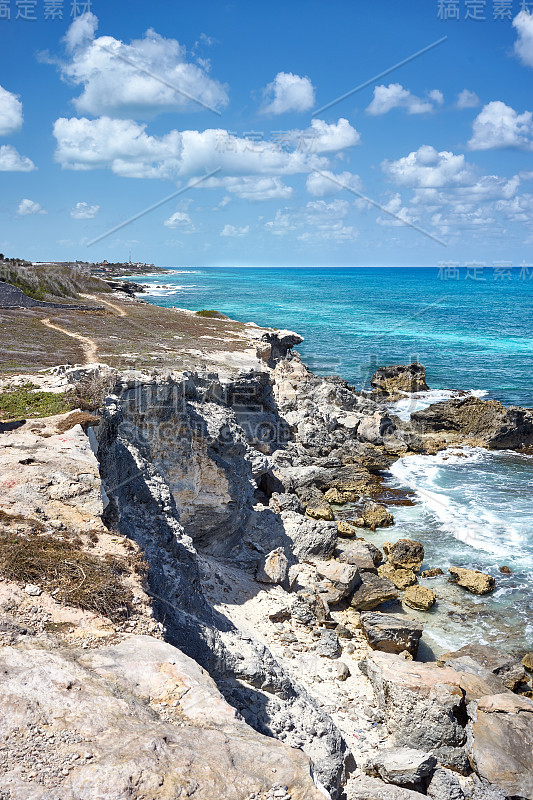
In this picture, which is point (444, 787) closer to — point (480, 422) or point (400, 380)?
point (480, 422)

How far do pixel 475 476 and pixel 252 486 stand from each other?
17024mm


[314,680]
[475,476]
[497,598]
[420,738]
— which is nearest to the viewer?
[420,738]

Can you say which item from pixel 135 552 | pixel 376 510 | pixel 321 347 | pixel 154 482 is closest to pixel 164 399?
pixel 154 482

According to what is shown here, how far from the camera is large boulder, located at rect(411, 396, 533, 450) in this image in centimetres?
3706

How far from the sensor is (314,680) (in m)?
14.0

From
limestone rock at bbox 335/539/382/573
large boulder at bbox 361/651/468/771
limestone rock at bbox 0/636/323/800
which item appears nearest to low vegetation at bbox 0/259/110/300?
limestone rock at bbox 335/539/382/573

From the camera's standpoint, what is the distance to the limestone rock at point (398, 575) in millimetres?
20478

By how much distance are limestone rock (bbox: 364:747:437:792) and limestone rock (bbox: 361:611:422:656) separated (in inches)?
181

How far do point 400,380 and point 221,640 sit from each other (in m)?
44.4

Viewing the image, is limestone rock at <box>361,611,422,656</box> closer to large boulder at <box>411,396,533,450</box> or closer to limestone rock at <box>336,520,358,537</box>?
limestone rock at <box>336,520,358,537</box>

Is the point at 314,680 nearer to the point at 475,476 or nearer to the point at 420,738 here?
the point at 420,738

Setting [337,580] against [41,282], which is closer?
[337,580]

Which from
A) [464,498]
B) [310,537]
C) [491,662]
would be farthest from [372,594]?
[464,498]

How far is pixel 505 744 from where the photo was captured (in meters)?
12.3
